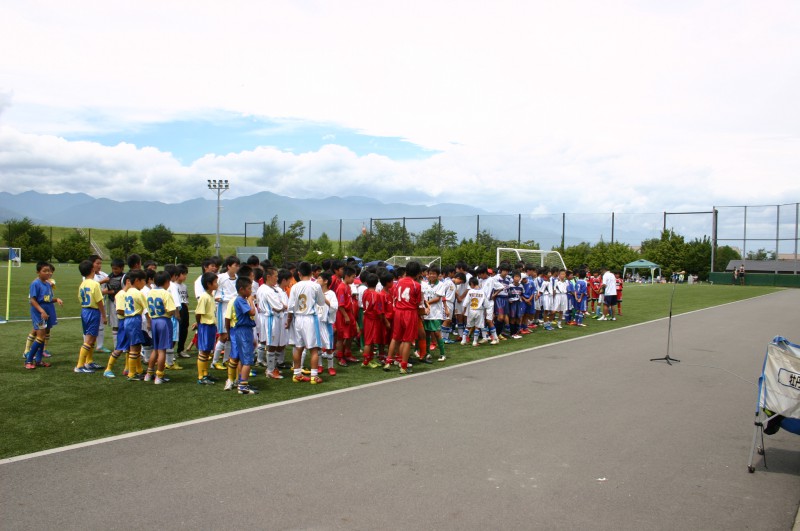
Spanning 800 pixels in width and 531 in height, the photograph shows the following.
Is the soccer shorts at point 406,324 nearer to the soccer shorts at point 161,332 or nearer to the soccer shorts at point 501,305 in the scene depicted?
the soccer shorts at point 161,332

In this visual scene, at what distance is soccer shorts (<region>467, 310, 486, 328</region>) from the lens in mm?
13258

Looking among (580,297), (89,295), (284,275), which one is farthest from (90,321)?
(580,297)

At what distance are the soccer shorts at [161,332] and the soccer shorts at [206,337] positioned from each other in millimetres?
441

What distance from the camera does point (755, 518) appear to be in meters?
4.44

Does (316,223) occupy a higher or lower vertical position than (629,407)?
higher

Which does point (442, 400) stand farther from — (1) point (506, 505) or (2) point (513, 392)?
(1) point (506, 505)

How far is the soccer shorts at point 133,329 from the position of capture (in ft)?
28.6

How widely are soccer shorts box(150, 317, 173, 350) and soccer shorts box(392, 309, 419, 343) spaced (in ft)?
11.9

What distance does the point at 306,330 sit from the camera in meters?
8.88

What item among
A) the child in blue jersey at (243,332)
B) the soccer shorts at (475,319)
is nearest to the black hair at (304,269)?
the child in blue jersey at (243,332)

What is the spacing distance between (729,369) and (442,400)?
20.2ft

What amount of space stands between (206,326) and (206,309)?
29 centimetres

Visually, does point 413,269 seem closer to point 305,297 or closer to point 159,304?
point 305,297

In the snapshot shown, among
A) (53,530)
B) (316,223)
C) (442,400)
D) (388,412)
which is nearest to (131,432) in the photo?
(53,530)
